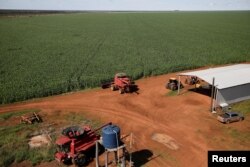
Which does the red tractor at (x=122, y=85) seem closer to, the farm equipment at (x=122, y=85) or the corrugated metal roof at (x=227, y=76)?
the farm equipment at (x=122, y=85)

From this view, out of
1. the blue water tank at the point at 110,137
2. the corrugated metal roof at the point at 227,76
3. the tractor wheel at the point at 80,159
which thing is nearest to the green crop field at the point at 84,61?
the corrugated metal roof at the point at 227,76

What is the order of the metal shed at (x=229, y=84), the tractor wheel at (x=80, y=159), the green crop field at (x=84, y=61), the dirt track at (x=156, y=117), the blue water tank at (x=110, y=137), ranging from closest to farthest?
1. the blue water tank at (x=110, y=137)
2. the tractor wheel at (x=80, y=159)
3. the dirt track at (x=156, y=117)
4. the metal shed at (x=229, y=84)
5. the green crop field at (x=84, y=61)

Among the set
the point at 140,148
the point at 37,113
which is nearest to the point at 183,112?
the point at 140,148

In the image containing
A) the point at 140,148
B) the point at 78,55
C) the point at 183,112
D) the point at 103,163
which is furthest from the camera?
the point at 78,55

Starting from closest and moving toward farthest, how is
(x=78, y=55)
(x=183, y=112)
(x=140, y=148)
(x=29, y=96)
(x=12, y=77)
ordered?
(x=140, y=148) < (x=183, y=112) < (x=29, y=96) < (x=12, y=77) < (x=78, y=55)

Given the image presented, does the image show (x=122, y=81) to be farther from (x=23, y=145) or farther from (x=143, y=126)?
(x=23, y=145)

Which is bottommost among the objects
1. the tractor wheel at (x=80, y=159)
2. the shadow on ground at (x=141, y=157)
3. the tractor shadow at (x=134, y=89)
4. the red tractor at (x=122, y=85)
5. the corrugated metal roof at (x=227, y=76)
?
the shadow on ground at (x=141, y=157)
